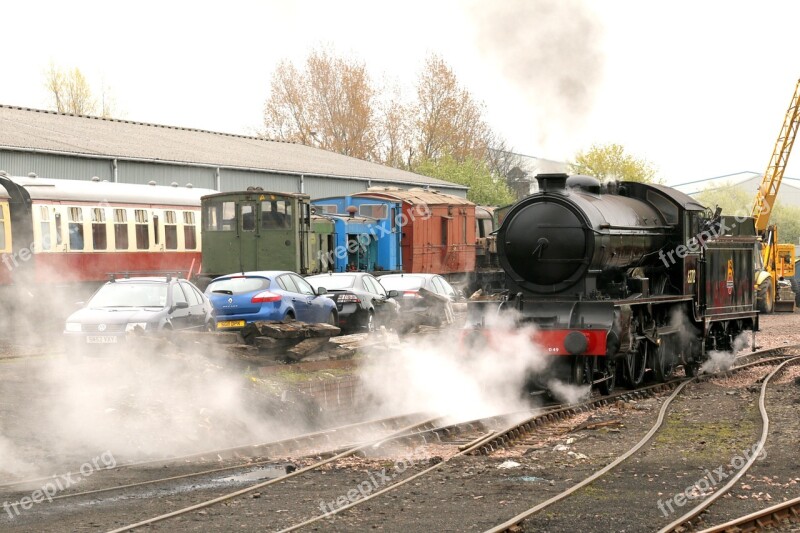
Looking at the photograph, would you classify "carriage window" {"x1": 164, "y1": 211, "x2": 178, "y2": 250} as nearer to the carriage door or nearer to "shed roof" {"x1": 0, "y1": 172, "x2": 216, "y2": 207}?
"shed roof" {"x1": 0, "y1": 172, "x2": 216, "y2": 207}

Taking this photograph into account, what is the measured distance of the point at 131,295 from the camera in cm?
1694

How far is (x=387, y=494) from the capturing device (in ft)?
29.2

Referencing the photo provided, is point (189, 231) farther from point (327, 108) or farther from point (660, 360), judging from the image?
point (327, 108)

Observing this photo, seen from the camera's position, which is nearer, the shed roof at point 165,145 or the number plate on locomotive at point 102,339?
the number plate on locomotive at point 102,339

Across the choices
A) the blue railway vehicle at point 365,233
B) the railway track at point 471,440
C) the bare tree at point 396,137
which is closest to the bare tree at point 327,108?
the bare tree at point 396,137

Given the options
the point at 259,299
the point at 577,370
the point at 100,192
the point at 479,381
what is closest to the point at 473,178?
the point at 100,192

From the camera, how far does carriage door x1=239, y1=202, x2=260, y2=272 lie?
2652cm

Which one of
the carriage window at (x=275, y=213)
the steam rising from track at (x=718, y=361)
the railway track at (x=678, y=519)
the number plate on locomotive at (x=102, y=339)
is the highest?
the carriage window at (x=275, y=213)

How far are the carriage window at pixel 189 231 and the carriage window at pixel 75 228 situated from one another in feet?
13.9

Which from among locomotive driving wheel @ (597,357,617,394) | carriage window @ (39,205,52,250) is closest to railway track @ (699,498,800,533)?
locomotive driving wheel @ (597,357,617,394)

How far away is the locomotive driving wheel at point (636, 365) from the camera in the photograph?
1608 centimetres

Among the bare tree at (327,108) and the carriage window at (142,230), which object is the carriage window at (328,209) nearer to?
the carriage window at (142,230)

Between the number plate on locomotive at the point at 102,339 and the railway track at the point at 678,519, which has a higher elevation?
the number plate on locomotive at the point at 102,339

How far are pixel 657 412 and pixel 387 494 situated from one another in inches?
243
